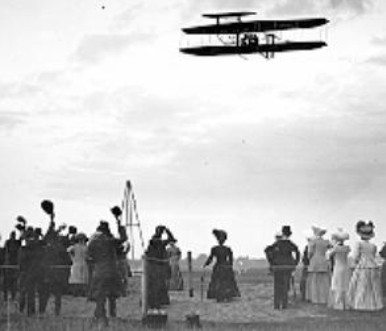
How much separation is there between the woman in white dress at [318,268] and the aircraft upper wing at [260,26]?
20718mm

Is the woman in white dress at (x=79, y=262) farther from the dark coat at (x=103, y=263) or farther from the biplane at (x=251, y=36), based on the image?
the biplane at (x=251, y=36)

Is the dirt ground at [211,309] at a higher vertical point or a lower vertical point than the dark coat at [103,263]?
lower

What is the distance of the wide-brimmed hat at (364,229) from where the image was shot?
19078mm

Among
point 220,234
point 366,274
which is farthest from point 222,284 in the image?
point 366,274

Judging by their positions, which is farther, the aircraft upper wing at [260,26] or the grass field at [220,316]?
the aircraft upper wing at [260,26]

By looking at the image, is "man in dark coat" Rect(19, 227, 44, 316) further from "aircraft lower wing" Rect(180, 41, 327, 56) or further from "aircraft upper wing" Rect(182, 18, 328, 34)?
"aircraft upper wing" Rect(182, 18, 328, 34)

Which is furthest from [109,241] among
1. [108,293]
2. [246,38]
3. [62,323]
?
[246,38]

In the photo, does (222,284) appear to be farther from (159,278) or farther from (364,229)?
(364,229)

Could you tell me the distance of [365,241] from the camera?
751 inches

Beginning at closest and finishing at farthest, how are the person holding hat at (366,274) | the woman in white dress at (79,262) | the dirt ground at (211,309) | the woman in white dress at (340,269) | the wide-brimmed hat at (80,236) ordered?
the dirt ground at (211,309) → the person holding hat at (366,274) → the woman in white dress at (340,269) → the wide-brimmed hat at (80,236) → the woman in white dress at (79,262)

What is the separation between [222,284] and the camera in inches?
910

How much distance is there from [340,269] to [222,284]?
13.9 feet

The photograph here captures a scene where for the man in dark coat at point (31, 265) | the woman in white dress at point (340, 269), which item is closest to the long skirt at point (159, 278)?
the man in dark coat at point (31, 265)

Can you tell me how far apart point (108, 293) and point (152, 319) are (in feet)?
6.71
